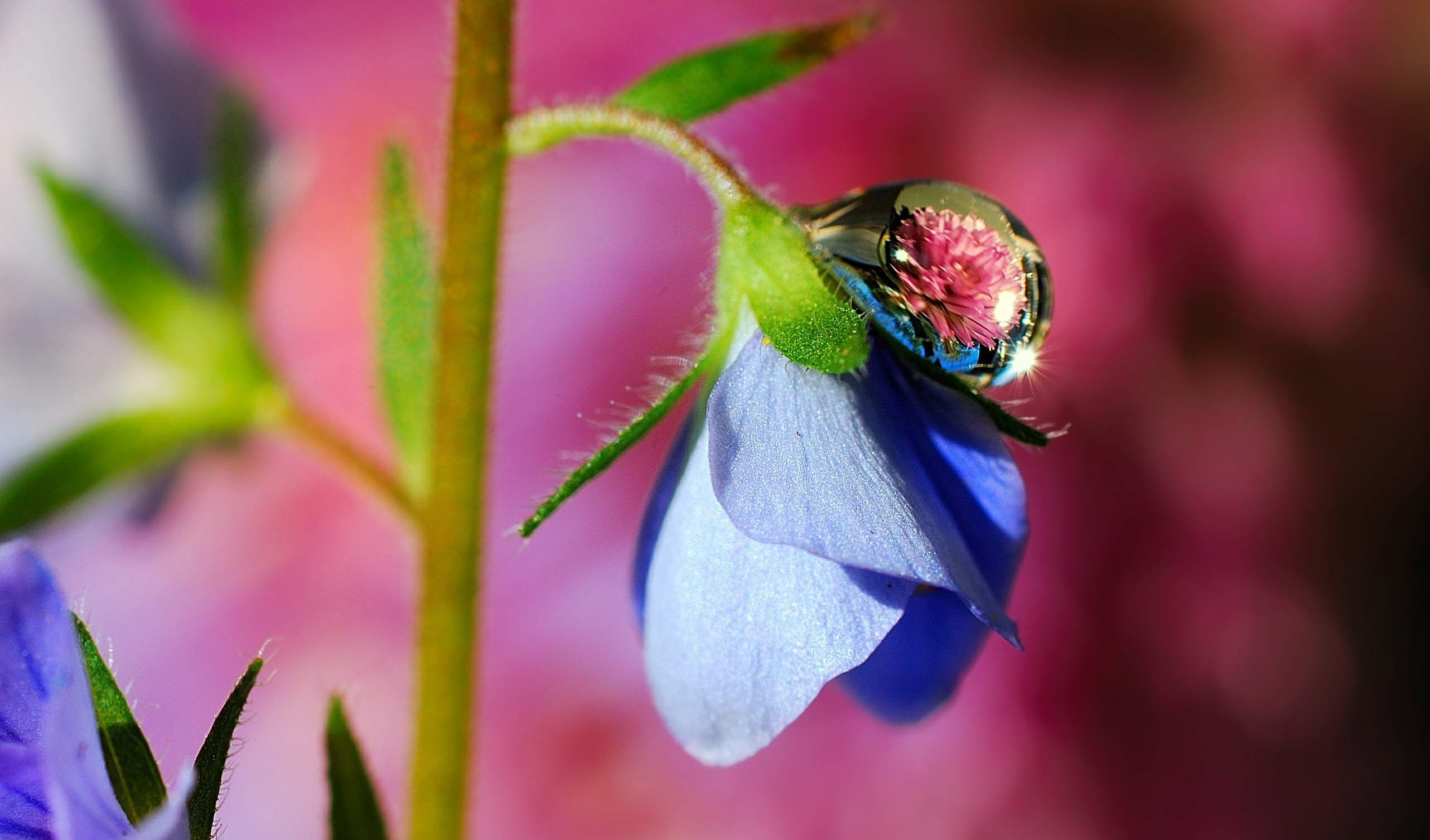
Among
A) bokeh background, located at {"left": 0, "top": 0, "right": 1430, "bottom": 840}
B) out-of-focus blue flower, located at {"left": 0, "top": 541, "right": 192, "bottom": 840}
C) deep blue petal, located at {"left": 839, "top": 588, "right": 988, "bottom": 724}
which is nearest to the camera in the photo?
out-of-focus blue flower, located at {"left": 0, "top": 541, "right": 192, "bottom": 840}

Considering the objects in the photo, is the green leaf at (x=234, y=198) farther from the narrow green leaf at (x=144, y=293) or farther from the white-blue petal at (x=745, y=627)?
the white-blue petal at (x=745, y=627)

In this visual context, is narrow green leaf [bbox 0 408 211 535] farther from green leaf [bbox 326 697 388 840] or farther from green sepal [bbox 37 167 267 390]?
green leaf [bbox 326 697 388 840]

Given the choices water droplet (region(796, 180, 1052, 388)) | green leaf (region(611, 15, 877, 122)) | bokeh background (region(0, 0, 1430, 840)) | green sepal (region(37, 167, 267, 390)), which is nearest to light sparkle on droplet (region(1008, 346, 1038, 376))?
water droplet (region(796, 180, 1052, 388))

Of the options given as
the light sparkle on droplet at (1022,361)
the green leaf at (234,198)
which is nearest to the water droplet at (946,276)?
the light sparkle on droplet at (1022,361)

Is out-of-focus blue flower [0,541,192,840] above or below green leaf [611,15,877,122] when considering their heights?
below

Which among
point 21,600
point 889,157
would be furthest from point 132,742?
point 889,157

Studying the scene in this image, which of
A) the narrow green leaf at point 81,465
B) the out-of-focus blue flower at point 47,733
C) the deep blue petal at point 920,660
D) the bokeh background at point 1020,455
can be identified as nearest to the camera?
the out-of-focus blue flower at point 47,733
